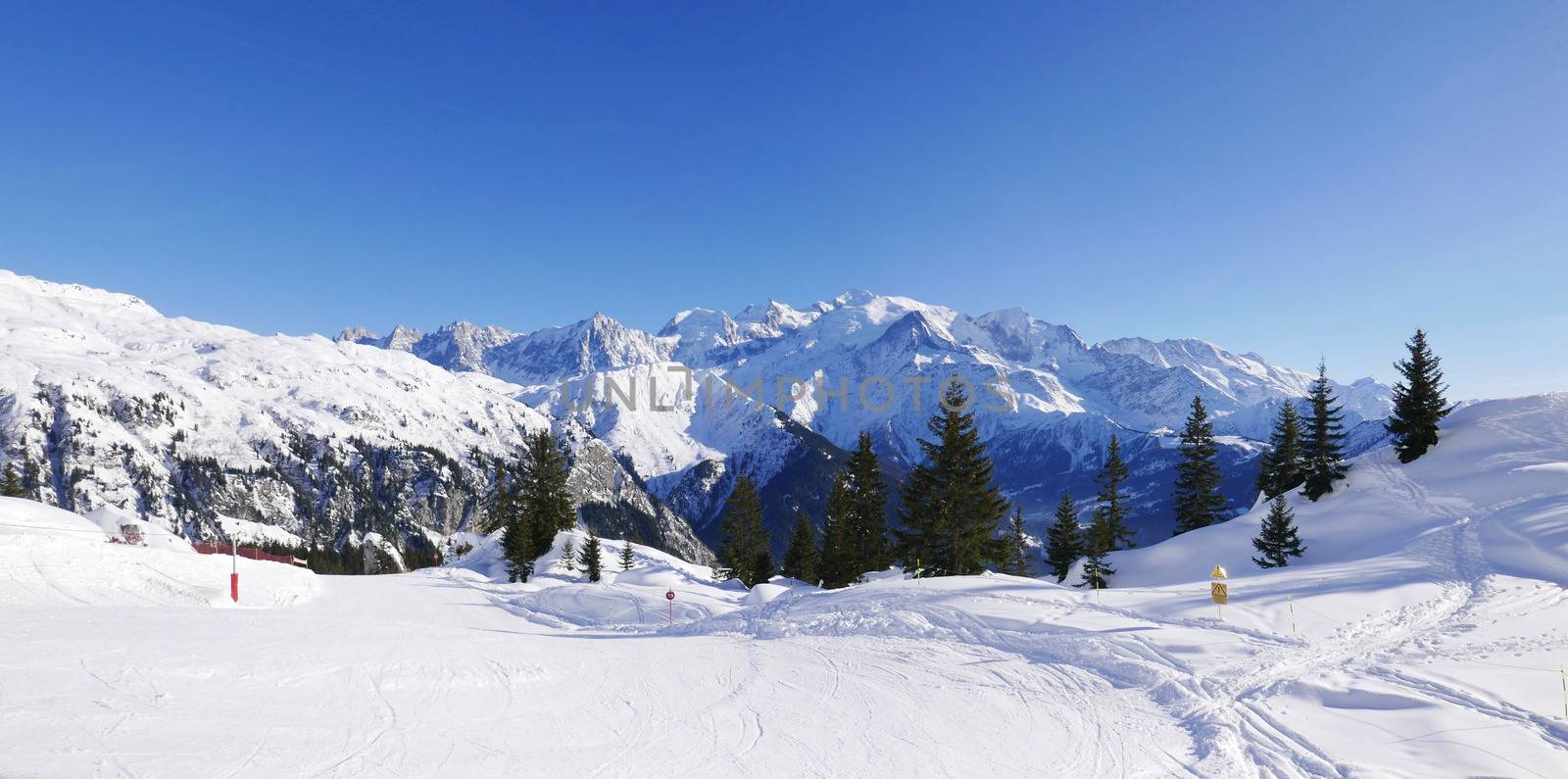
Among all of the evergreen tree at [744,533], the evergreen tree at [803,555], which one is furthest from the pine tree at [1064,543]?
the evergreen tree at [744,533]

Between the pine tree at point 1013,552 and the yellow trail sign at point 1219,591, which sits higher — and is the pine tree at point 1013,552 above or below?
below

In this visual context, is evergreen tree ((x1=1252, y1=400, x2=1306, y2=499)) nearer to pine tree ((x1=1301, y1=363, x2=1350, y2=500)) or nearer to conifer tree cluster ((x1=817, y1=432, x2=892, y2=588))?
pine tree ((x1=1301, y1=363, x2=1350, y2=500))

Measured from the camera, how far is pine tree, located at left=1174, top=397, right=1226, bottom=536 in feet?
155

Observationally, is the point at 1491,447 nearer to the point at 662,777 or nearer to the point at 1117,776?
the point at 1117,776

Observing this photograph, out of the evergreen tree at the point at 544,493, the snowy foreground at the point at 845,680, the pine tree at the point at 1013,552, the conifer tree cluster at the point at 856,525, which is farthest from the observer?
the evergreen tree at the point at 544,493

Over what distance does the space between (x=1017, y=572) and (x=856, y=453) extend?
2398 centimetres

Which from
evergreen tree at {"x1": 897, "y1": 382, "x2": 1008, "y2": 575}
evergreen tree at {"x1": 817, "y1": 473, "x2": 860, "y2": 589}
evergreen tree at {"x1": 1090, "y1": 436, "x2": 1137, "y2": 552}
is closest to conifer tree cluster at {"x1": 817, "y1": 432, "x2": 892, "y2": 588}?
evergreen tree at {"x1": 817, "y1": 473, "x2": 860, "y2": 589}

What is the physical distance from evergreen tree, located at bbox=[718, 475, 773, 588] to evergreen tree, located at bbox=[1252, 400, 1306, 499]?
39141 millimetres

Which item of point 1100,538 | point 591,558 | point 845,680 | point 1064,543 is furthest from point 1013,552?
point 845,680

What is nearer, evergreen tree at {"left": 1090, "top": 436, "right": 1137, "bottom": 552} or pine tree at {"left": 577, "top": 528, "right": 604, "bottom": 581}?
evergreen tree at {"left": 1090, "top": 436, "right": 1137, "bottom": 552}

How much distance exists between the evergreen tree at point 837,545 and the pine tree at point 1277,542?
897 inches

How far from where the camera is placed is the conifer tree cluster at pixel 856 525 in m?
44.7

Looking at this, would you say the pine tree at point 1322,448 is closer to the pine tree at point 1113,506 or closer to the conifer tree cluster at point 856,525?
the pine tree at point 1113,506

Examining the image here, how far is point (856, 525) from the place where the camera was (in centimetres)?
4684
